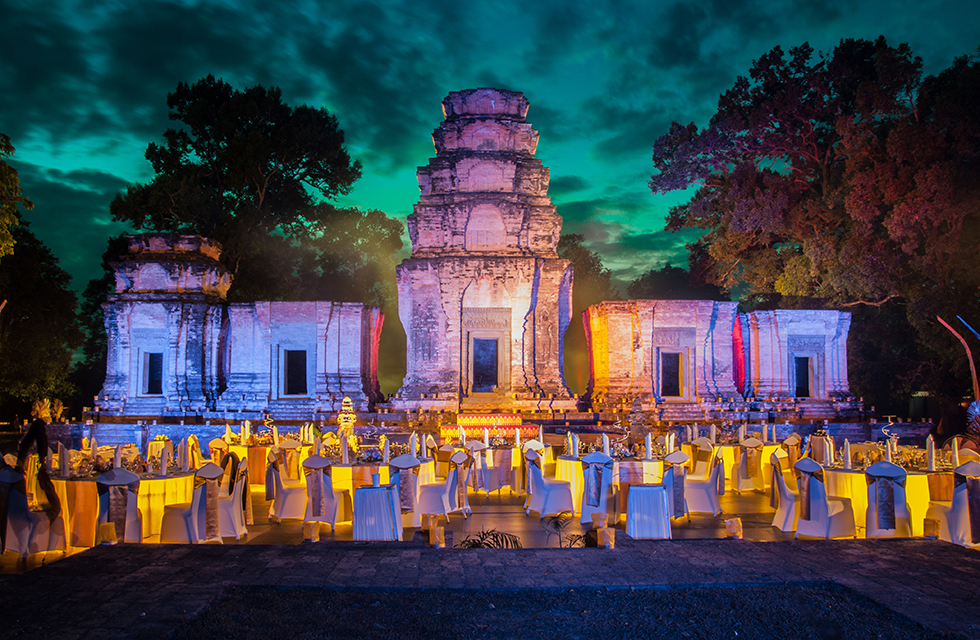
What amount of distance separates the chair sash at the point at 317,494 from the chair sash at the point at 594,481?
3186mm

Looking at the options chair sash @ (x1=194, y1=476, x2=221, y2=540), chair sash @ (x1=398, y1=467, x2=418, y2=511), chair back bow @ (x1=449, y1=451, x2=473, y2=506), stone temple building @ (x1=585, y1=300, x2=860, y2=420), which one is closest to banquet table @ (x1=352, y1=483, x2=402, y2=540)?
chair sash @ (x1=398, y1=467, x2=418, y2=511)

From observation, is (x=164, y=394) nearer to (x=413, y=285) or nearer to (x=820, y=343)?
(x=413, y=285)

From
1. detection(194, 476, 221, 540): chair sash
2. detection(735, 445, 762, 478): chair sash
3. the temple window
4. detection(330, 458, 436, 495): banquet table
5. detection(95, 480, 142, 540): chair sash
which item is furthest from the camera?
the temple window

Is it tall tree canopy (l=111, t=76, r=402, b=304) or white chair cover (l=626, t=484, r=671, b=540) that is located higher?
tall tree canopy (l=111, t=76, r=402, b=304)

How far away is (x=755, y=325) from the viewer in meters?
17.6

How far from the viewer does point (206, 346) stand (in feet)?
57.0

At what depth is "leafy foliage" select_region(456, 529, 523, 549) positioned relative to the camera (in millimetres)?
6324

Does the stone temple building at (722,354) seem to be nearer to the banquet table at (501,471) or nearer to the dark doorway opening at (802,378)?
the dark doorway opening at (802,378)

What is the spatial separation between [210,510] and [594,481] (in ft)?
14.5

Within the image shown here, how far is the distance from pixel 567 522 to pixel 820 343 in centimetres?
1328

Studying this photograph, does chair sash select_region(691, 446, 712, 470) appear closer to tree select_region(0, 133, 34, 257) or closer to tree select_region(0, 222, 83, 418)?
tree select_region(0, 133, 34, 257)

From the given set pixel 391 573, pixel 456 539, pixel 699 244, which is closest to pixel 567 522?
pixel 456 539

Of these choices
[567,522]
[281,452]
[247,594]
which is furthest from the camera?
[281,452]

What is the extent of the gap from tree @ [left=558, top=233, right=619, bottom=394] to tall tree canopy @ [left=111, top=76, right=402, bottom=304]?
13.4 meters
